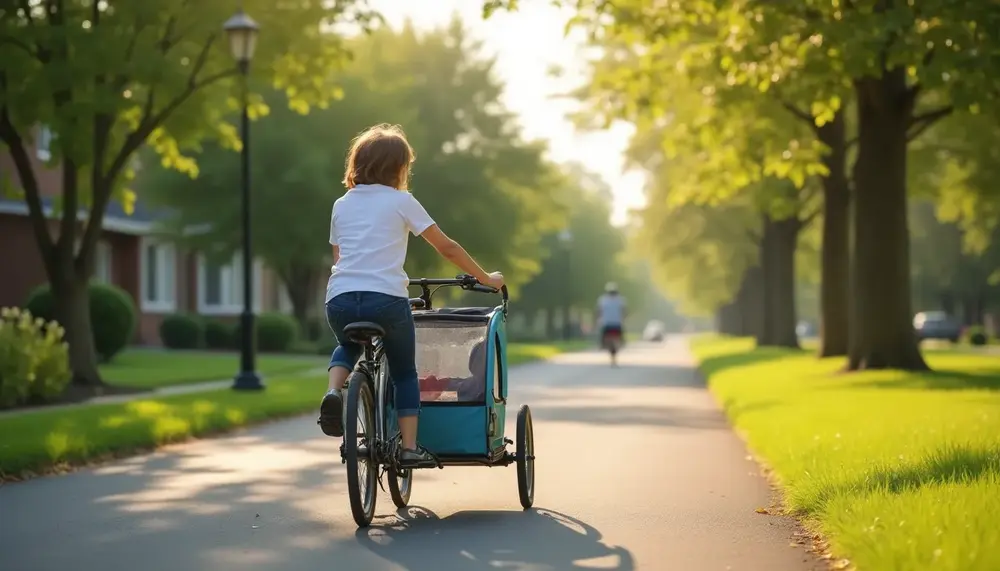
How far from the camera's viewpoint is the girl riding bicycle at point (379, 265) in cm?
814

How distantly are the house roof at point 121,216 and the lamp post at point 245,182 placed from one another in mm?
12218

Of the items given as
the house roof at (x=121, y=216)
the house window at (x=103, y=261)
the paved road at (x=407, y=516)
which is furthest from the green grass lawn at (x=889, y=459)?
the house window at (x=103, y=261)

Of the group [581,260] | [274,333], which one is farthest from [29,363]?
[581,260]

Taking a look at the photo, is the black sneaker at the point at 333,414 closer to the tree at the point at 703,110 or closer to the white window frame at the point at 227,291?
the tree at the point at 703,110

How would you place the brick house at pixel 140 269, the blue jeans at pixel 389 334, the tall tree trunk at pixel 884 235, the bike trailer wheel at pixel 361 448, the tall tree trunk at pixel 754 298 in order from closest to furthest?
the bike trailer wheel at pixel 361 448
the blue jeans at pixel 389 334
the tall tree trunk at pixel 884 235
the brick house at pixel 140 269
the tall tree trunk at pixel 754 298

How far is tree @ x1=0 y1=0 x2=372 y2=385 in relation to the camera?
1919 cm

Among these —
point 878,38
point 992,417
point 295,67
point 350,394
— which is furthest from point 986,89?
point 350,394

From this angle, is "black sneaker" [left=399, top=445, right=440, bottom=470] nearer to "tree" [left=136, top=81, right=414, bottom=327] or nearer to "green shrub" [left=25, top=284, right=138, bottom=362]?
"green shrub" [left=25, top=284, right=138, bottom=362]

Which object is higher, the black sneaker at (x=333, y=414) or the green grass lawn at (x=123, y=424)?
the black sneaker at (x=333, y=414)

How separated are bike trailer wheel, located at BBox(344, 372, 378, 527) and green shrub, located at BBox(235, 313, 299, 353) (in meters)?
34.5

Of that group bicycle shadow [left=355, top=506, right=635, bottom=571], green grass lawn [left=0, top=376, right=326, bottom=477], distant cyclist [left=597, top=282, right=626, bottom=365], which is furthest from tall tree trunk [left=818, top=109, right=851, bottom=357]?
bicycle shadow [left=355, top=506, right=635, bottom=571]

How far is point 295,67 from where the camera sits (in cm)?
2311

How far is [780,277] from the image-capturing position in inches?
1670

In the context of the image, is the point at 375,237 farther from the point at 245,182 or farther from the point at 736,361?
the point at 736,361
